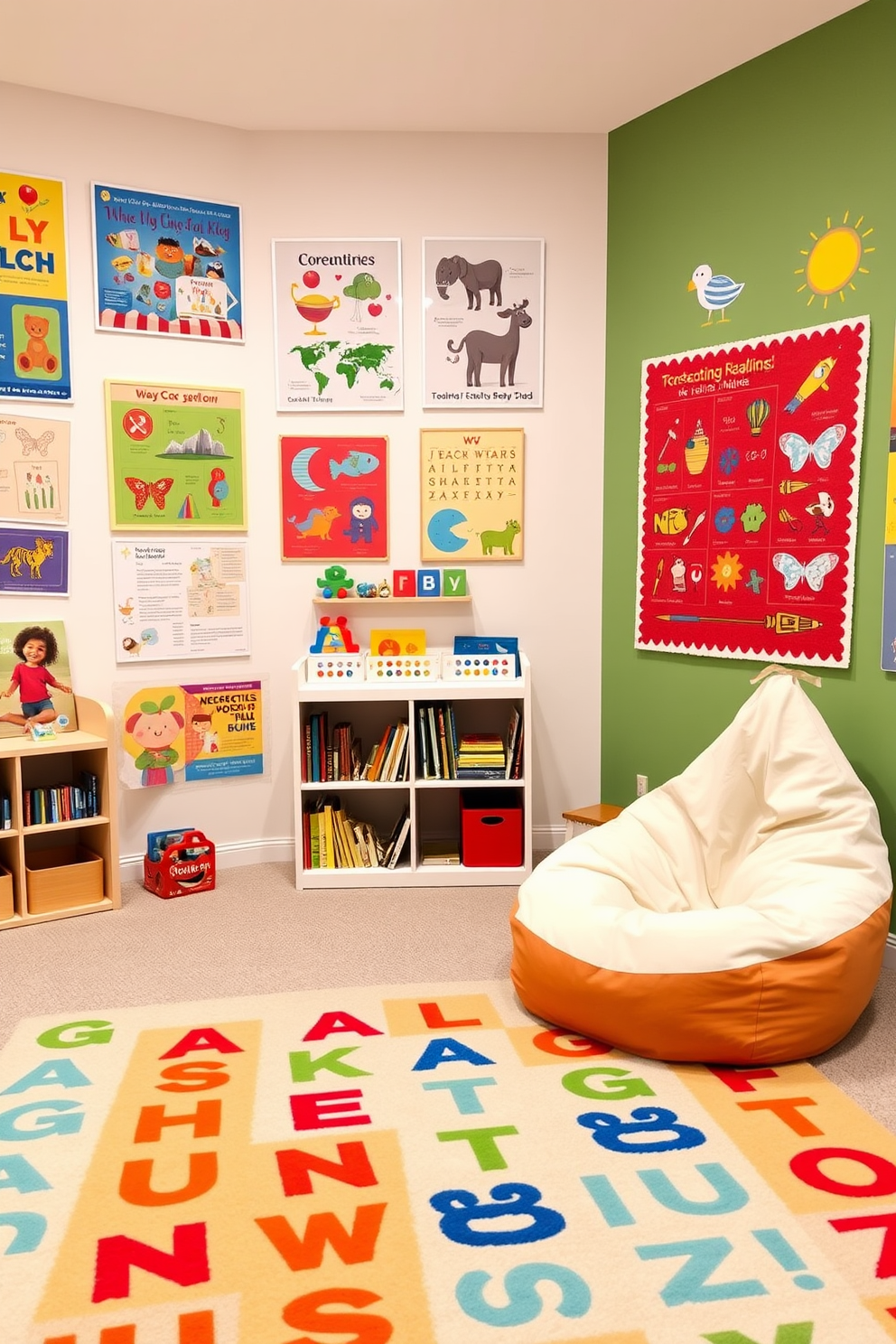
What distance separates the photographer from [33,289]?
141 inches

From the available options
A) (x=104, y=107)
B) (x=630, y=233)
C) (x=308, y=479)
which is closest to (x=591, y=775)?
(x=308, y=479)

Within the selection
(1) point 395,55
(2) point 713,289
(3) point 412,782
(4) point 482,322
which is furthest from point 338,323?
(3) point 412,782

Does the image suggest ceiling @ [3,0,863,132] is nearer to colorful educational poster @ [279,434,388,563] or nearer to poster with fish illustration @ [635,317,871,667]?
poster with fish illustration @ [635,317,871,667]

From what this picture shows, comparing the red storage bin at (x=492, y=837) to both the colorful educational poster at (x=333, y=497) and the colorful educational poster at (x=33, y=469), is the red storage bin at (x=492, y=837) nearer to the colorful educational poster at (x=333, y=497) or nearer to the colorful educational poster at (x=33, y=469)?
the colorful educational poster at (x=333, y=497)

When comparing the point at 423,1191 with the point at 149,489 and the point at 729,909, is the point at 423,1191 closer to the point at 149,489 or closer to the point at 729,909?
the point at 729,909

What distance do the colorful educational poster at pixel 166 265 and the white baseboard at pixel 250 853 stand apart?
77.8 inches

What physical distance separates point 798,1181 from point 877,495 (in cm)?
199

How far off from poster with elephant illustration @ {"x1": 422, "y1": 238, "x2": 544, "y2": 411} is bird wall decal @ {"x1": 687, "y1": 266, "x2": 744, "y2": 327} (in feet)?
2.11

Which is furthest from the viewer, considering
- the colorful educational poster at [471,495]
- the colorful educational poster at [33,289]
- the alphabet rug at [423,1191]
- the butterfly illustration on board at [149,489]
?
the colorful educational poster at [471,495]

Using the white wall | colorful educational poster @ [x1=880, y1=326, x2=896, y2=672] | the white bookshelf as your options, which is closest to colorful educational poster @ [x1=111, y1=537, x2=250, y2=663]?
the white wall

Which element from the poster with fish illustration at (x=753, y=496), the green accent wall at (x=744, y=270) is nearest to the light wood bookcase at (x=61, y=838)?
the green accent wall at (x=744, y=270)

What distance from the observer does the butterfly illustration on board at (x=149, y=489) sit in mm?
3812

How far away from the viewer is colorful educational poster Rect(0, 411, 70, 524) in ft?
11.8

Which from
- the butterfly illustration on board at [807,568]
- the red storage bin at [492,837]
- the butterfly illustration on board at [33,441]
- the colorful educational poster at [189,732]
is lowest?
the red storage bin at [492,837]
